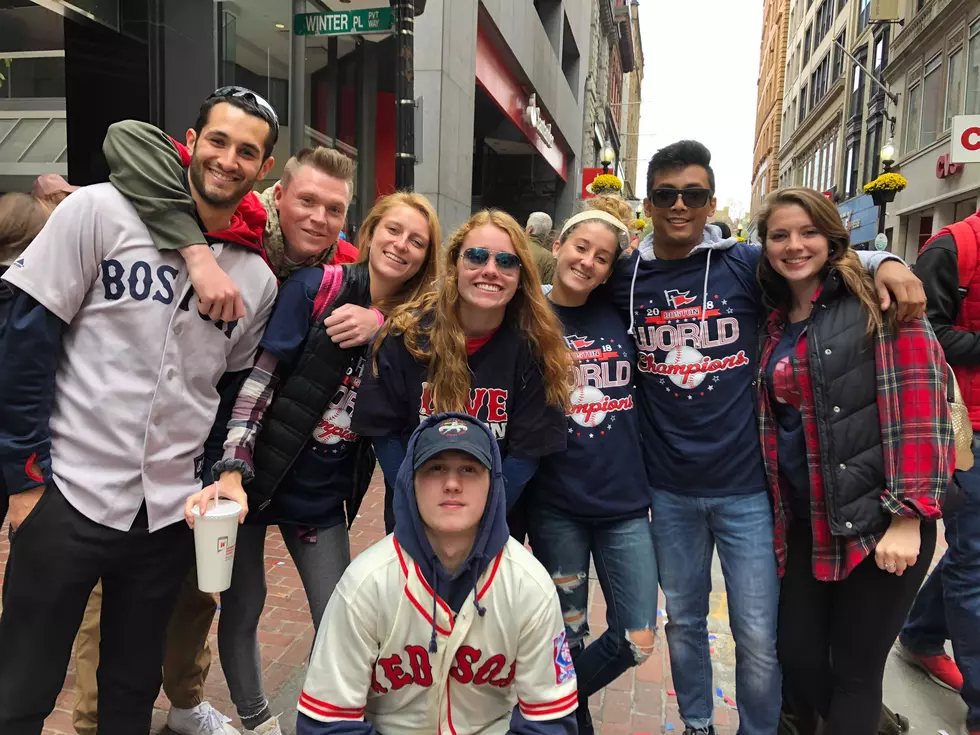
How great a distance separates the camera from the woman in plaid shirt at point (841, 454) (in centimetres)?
226

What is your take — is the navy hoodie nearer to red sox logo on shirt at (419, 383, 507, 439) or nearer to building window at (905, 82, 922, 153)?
red sox logo on shirt at (419, 383, 507, 439)

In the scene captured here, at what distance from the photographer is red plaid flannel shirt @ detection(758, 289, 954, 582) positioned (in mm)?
2223

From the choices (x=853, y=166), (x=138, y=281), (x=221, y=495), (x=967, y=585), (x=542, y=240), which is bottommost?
(x=967, y=585)

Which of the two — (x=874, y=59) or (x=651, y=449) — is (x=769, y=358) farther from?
(x=874, y=59)

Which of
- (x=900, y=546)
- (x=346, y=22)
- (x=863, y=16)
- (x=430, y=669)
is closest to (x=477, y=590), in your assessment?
(x=430, y=669)

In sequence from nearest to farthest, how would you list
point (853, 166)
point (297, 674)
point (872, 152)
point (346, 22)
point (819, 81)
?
1. point (297, 674)
2. point (346, 22)
3. point (872, 152)
4. point (853, 166)
5. point (819, 81)

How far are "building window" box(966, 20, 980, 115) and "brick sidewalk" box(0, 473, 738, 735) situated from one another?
21004 mm

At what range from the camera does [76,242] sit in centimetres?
197

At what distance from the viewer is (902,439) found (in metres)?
2.25

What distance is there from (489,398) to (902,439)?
4.50 feet

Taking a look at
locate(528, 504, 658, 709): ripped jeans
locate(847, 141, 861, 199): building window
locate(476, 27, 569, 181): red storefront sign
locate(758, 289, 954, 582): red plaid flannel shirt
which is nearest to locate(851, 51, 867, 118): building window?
locate(847, 141, 861, 199): building window

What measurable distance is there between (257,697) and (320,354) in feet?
4.92

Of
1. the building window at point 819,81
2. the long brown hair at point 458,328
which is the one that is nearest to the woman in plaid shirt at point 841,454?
the long brown hair at point 458,328

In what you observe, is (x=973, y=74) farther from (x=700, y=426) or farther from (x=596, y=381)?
(x=596, y=381)
